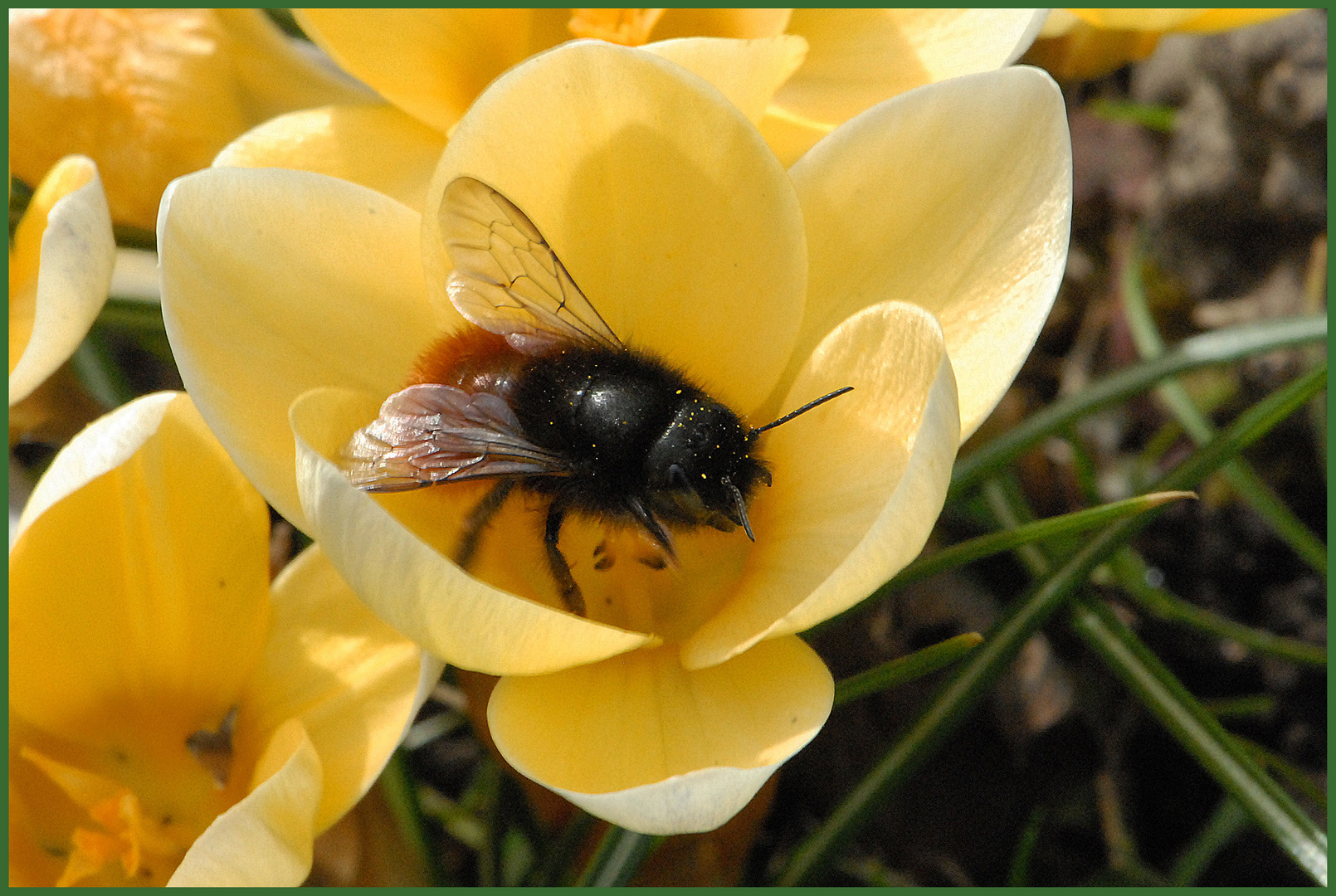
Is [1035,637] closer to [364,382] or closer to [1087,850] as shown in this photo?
[1087,850]

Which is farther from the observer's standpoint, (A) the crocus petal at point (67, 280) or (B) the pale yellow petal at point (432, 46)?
(B) the pale yellow petal at point (432, 46)

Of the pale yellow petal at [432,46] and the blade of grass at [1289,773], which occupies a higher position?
the pale yellow petal at [432,46]

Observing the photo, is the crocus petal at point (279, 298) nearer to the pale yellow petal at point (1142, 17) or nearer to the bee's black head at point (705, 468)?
the bee's black head at point (705, 468)

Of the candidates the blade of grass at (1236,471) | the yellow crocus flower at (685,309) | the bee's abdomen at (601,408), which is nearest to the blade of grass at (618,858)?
the yellow crocus flower at (685,309)

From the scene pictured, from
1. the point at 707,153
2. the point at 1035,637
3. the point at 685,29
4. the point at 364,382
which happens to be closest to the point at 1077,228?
the point at 1035,637

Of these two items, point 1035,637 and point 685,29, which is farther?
point 1035,637
